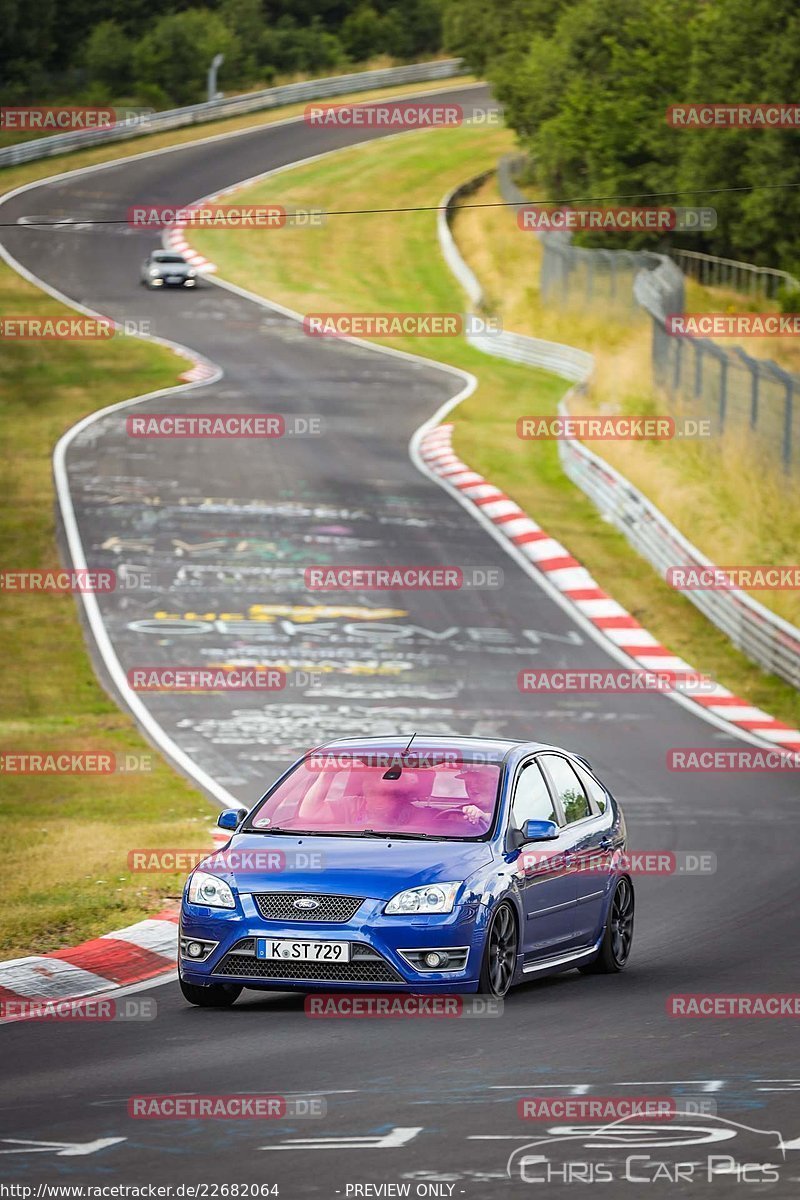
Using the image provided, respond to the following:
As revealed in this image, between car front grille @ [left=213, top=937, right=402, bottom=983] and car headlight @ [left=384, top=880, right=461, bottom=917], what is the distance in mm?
244

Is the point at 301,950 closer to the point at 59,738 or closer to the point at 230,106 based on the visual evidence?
the point at 59,738

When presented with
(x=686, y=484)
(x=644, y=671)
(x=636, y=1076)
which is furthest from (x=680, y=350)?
(x=636, y=1076)

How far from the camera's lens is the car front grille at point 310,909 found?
10586mm

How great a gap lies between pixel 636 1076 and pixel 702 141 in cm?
4513

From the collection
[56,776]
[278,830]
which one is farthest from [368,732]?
[278,830]

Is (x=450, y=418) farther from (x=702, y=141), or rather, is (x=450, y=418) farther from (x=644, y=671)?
(x=644, y=671)

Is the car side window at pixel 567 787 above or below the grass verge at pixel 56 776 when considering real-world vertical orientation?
above

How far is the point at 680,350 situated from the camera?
3806cm

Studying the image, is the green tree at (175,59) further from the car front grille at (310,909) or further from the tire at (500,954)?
the car front grille at (310,909)

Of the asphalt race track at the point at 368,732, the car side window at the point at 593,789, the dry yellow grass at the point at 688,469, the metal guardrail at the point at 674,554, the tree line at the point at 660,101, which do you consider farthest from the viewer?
the tree line at the point at 660,101

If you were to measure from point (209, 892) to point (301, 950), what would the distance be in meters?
0.64

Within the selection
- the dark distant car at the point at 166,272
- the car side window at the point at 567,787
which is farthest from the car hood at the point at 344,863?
the dark distant car at the point at 166,272

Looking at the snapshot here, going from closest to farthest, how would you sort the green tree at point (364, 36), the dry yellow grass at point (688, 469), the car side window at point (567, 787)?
the car side window at point (567, 787), the dry yellow grass at point (688, 469), the green tree at point (364, 36)

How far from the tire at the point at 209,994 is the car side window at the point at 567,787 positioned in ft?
7.84
